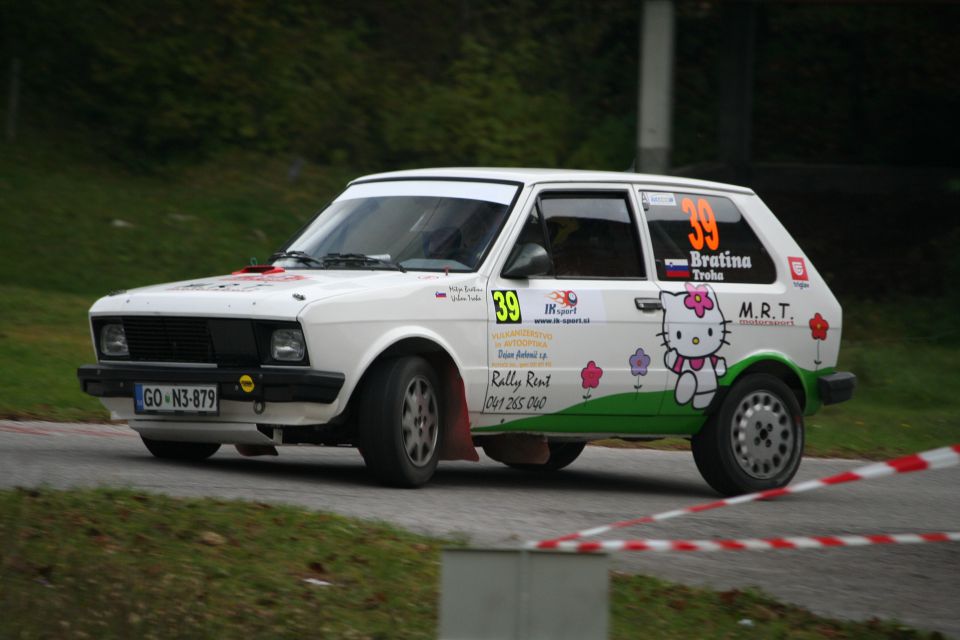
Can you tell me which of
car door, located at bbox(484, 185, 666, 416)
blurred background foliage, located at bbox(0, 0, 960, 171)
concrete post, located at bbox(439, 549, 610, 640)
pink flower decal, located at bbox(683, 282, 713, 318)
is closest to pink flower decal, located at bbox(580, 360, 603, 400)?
car door, located at bbox(484, 185, 666, 416)

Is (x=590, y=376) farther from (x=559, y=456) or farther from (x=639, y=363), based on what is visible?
(x=559, y=456)

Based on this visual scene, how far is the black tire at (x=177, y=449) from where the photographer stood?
9.71m

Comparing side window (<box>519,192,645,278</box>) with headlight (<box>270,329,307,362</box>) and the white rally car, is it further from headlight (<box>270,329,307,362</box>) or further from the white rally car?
headlight (<box>270,329,307,362</box>)

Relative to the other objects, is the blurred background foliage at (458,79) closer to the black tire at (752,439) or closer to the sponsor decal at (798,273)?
the sponsor decal at (798,273)

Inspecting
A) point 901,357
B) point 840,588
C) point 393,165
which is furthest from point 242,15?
point 840,588

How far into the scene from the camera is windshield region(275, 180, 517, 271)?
9.51m

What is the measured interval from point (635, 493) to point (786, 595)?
319 centimetres

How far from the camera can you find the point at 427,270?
9367 mm

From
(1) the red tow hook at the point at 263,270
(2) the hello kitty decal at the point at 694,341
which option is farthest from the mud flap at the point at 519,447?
(1) the red tow hook at the point at 263,270

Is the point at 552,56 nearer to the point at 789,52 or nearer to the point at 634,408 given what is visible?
the point at 789,52

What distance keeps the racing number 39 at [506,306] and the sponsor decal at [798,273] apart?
2.29 metres

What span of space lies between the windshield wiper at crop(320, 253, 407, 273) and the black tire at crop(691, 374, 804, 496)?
232 centimetres

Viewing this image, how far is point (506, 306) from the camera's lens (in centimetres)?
939

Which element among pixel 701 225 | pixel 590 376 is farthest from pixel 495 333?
pixel 701 225
